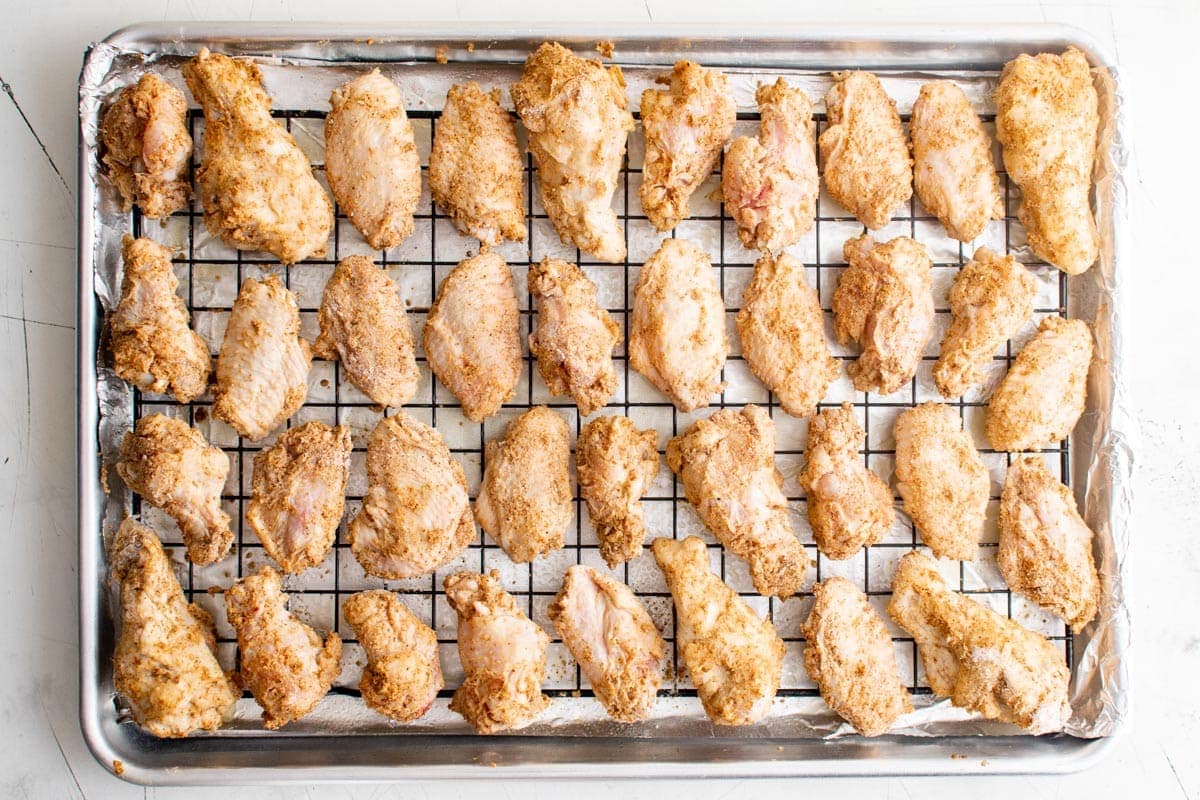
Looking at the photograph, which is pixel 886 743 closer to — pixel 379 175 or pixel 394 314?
pixel 394 314

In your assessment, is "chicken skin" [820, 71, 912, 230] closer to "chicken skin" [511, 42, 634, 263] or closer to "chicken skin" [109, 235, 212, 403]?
"chicken skin" [511, 42, 634, 263]

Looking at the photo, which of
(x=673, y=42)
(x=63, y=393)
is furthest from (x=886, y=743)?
(x=63, y=393)

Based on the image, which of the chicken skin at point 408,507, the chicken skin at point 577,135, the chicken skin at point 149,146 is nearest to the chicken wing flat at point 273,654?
the chicken skin at point 408,507

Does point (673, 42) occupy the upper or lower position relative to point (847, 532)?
upper

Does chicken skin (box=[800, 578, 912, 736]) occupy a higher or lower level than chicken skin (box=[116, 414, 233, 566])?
lower

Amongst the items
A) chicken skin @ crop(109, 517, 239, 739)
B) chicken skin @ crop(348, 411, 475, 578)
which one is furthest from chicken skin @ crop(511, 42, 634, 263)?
chicken skin @ crop(109, 517, 239, 739)

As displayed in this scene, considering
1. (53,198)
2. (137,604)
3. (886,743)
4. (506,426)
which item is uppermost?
(53,198)
